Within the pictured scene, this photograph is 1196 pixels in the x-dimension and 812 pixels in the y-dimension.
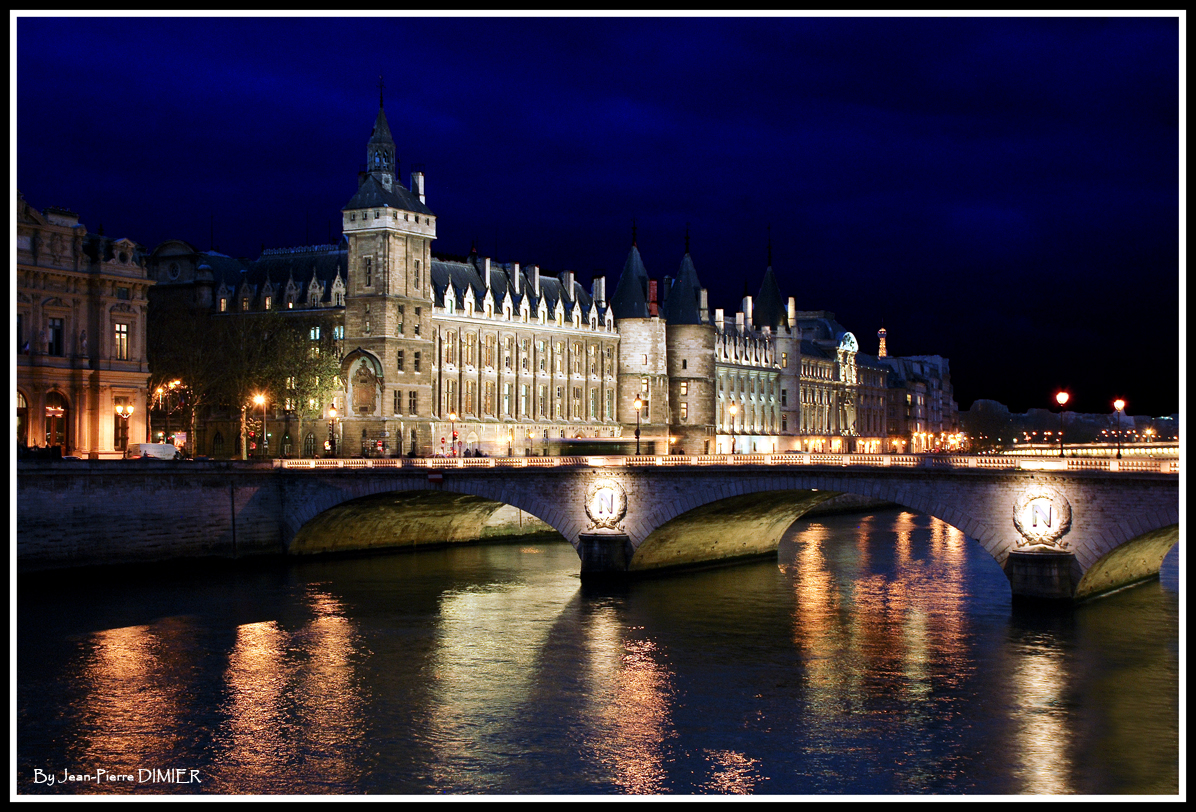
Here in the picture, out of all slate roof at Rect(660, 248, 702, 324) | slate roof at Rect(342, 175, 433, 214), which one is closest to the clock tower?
slate roof at Rect(342, 175, 433, 214)

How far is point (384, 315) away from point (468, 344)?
43.7ft

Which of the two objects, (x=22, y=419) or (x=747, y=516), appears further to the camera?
(x=22, y=419)

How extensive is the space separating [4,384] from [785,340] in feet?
474

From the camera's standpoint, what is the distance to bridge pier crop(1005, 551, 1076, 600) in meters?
52.5

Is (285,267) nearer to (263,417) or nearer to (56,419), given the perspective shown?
(263,417)

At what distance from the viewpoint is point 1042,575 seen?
5281 centimetres

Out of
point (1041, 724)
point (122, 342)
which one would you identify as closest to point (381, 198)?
point (122, 342)

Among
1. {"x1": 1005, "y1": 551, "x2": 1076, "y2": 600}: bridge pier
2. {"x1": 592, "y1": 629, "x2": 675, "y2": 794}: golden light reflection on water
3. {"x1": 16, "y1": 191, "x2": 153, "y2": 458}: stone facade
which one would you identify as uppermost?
{"x1": 16, "y1": 191, "x2": 153, "y2": 458}: stone facade

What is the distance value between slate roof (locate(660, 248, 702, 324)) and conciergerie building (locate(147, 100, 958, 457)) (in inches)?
6.1

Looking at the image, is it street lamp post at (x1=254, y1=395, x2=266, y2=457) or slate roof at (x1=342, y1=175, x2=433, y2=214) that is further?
slate roof at (x1=342, y1=175, x2=433, y2=214)

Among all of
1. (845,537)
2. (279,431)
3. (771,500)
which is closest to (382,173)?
(279,431)

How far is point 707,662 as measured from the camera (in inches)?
1801

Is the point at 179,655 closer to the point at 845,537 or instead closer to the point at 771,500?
the point at 771,500

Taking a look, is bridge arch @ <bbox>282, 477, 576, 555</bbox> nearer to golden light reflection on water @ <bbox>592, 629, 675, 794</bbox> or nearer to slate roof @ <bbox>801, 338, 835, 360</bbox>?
golden light reflection on water @ <bbox>592, 629, 675, 794</bbox>
